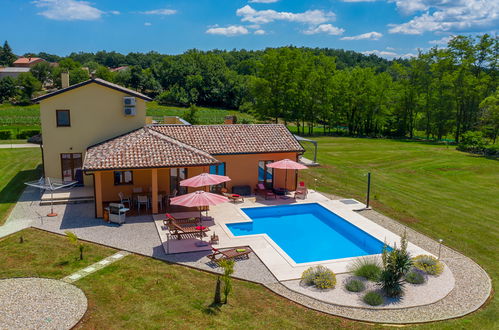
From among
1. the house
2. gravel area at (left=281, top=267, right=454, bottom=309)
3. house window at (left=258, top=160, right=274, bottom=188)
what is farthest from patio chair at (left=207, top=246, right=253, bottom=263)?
house window at (left=258, top=160, right=274, bottom=188)

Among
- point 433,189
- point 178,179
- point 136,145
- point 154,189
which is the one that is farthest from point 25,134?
point 433,189

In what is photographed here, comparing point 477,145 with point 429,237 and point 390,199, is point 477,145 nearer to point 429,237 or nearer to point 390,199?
point 390,199

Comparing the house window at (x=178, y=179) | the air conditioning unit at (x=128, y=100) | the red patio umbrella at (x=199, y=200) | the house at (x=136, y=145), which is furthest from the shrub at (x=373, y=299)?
the air conditioning unit at (x=128, y=100)

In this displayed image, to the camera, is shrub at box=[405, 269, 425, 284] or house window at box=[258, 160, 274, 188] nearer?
shrub at box=[405, 269, 425, 284]

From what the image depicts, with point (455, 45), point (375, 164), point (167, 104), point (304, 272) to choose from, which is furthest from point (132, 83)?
point (304, 272)

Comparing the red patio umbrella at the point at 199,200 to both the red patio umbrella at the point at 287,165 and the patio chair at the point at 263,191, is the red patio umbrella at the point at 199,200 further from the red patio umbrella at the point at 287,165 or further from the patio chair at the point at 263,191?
the patio chair at the point at 263,191

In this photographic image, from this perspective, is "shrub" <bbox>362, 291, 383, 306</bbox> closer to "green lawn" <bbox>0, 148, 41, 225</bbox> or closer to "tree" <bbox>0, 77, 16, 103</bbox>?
"green lawn" <bbox>0, 148, 41, 225</bbox>
